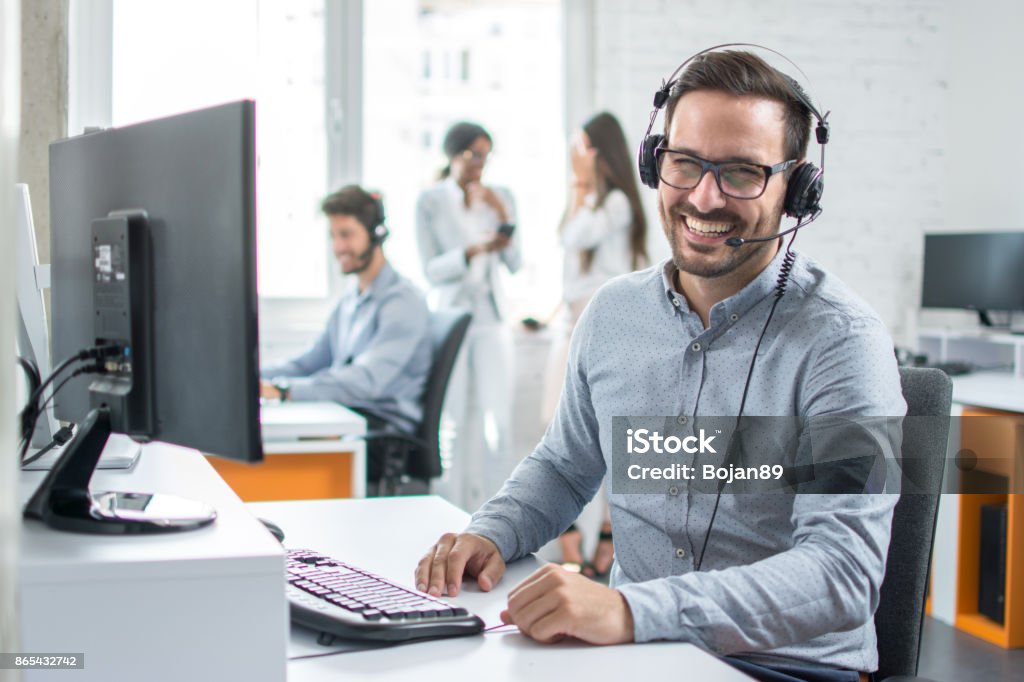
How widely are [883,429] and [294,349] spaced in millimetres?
3509

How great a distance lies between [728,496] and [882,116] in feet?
13.8

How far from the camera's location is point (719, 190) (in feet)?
4.61

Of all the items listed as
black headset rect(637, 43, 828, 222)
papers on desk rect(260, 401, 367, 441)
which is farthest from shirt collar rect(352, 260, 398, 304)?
black headset rect(637, 43, 828, 222)

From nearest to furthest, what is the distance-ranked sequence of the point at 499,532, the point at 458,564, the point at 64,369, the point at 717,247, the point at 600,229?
1. the point at 64,369
2. the point at 458,564
3. the point at 499,532
4. the point at 717,247
5. the point at 600,229

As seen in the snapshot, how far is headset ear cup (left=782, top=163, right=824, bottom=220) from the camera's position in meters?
1.45

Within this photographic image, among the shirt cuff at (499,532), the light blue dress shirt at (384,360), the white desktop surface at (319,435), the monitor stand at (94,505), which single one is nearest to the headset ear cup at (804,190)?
the shirt cuff at (499,532)

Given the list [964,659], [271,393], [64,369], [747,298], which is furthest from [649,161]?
[964,659]

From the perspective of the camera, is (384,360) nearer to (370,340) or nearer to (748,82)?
(370,340)

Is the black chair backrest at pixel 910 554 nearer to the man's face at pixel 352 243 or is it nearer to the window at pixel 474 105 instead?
the man's face at pixel 352 243

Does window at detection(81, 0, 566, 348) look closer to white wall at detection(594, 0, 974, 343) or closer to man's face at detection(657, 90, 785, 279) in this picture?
white wall at detection(594, 0, 974, 343)

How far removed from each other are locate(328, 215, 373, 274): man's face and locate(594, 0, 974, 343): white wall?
1734 mm

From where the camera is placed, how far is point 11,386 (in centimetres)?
31

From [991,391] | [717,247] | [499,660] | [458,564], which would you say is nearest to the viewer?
[499,660]

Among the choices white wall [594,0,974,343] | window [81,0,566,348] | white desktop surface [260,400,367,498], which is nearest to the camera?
white desktop surface [260,400,367,498]
